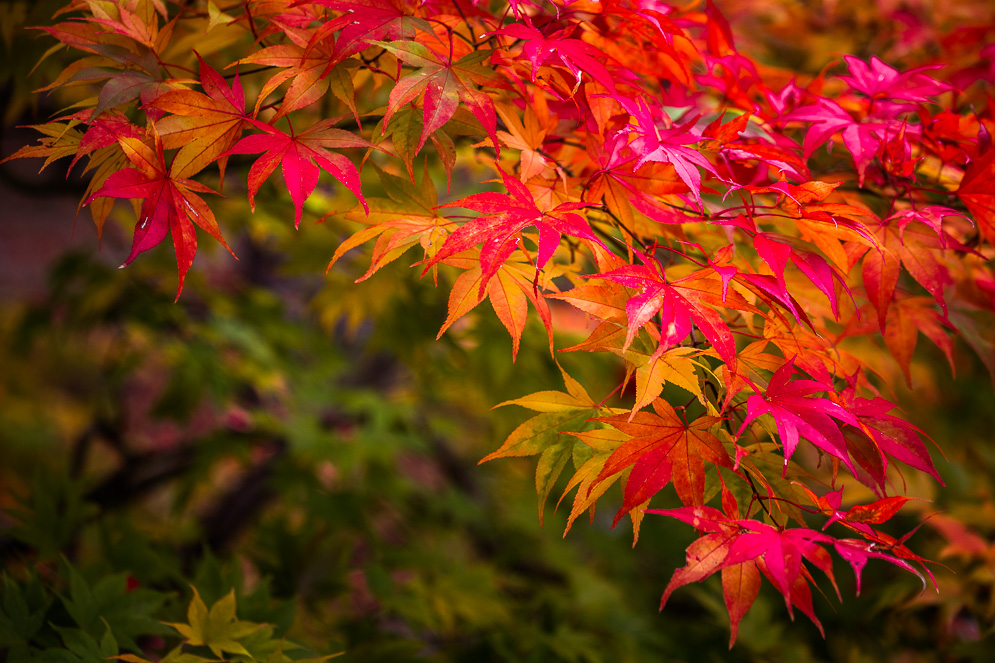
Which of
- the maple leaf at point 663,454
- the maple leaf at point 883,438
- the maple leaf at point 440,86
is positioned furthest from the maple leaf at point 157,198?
the maple leaf at point 883,438

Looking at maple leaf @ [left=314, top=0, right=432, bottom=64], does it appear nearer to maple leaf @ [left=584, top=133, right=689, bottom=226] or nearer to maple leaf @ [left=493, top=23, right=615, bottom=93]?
maple leaf @ [left=493, top=23, right=615, bottom=93]

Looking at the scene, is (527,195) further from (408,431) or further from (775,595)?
(775,595)

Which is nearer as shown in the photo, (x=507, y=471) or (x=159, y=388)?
(x=507, y=471)

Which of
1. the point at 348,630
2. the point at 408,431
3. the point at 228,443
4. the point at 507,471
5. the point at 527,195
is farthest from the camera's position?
the point at 507,471

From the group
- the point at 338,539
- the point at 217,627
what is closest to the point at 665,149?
the point at 217,627

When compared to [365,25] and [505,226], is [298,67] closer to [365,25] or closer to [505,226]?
[365,25]

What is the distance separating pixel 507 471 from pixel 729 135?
8.81 ft

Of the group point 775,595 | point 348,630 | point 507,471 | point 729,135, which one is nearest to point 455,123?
point 729,135

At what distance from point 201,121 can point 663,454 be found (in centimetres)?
67

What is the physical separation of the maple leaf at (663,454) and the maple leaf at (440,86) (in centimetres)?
36

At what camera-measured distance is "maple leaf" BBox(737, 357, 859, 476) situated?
0.59 meters

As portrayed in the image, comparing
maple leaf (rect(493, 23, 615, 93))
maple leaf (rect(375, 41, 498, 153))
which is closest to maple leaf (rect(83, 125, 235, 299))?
maple leaf (rect(375, 41, 498, 153))

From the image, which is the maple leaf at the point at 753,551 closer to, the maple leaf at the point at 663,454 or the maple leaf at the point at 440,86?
the maple leaf at the point at 663,454

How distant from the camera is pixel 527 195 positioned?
0.65 m
